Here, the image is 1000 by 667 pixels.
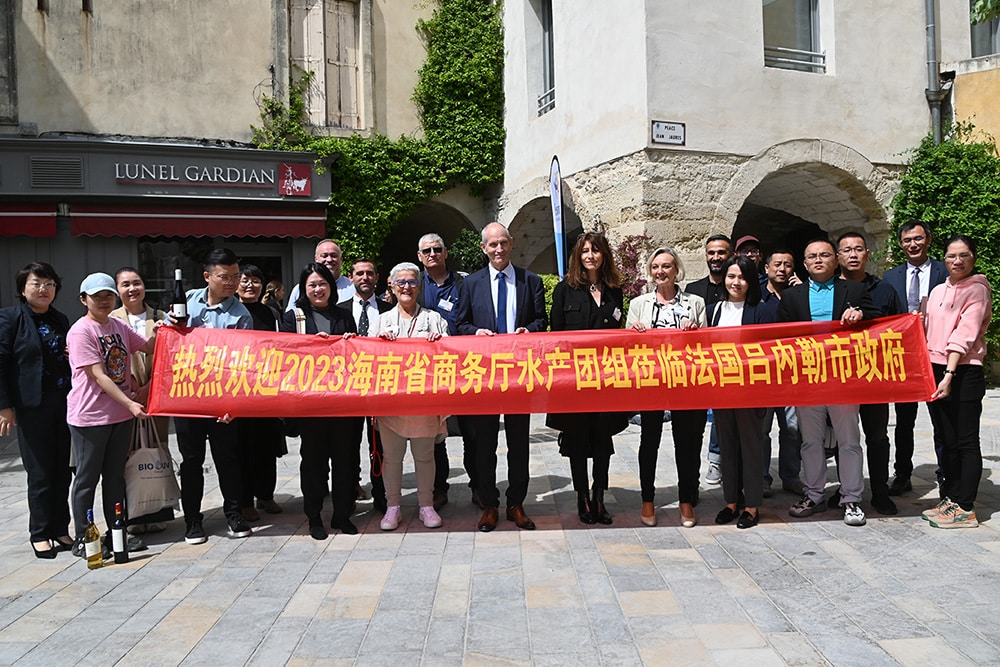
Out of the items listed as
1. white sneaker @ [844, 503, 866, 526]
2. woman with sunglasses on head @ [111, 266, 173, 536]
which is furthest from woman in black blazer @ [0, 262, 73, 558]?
white sneaker @ [844, 503, 866, 526]

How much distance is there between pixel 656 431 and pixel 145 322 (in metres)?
3.53

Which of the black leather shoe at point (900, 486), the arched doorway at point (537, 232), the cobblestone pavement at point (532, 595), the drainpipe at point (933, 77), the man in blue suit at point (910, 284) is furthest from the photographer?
the arched doorway at point (537, 232)

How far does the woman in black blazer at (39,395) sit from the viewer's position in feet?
14.6

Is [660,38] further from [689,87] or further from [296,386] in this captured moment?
[296,386]

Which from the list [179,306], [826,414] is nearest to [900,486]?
[826,414]

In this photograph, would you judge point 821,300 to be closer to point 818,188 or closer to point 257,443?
point 257,443

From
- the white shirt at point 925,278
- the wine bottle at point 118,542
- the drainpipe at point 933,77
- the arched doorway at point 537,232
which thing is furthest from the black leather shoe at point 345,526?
the drainpipe at point 933,77

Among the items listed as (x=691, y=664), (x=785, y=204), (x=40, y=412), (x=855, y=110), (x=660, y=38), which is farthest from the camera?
(x=785, y=204)

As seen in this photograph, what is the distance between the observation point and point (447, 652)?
3.14 meters

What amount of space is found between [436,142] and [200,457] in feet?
32.8

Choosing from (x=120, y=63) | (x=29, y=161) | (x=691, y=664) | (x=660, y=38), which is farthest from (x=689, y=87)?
(x=29, y=161)

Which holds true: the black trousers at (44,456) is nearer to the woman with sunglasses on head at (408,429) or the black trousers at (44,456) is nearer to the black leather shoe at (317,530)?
the black leather shoe at (317,530)

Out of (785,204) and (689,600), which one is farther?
(785,204)

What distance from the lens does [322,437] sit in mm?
4840
